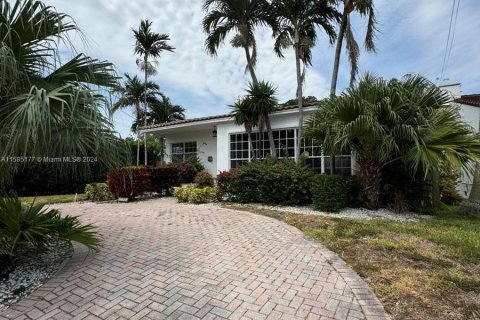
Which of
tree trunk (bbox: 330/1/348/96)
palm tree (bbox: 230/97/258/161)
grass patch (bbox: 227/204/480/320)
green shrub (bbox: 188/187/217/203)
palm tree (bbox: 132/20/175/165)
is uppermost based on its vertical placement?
palm tree (bbox: 132/20/175/165)

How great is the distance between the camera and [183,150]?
55.6 feet

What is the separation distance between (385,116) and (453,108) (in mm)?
1738

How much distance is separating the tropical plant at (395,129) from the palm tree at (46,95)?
5611 mm

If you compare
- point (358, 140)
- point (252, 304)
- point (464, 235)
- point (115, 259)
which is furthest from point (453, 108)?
point (115, 259)

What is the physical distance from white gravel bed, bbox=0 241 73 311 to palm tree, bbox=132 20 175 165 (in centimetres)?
1902

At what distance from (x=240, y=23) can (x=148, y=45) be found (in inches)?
445

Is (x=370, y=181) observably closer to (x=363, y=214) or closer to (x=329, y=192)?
(x=363, y=214)

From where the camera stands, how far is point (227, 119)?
42.1 feet

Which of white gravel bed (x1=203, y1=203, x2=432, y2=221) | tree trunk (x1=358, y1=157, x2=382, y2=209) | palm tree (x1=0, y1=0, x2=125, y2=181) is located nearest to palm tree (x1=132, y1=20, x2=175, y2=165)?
white gravel bed (x1=203, y1=203, x2=432, y2=221)

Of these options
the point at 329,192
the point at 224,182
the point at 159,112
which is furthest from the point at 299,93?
the point at 159,112

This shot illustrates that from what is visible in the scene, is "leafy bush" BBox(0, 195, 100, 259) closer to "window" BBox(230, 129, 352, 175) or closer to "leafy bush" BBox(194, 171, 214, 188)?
"leafy bush" BBox(194, 171, 214, 188)

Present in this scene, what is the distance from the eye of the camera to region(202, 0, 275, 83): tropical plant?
11586 millimetres

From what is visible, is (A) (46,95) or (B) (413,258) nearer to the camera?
(A) (46,95)

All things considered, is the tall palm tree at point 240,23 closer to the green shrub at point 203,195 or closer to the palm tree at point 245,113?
the palm tree at point 245,113
